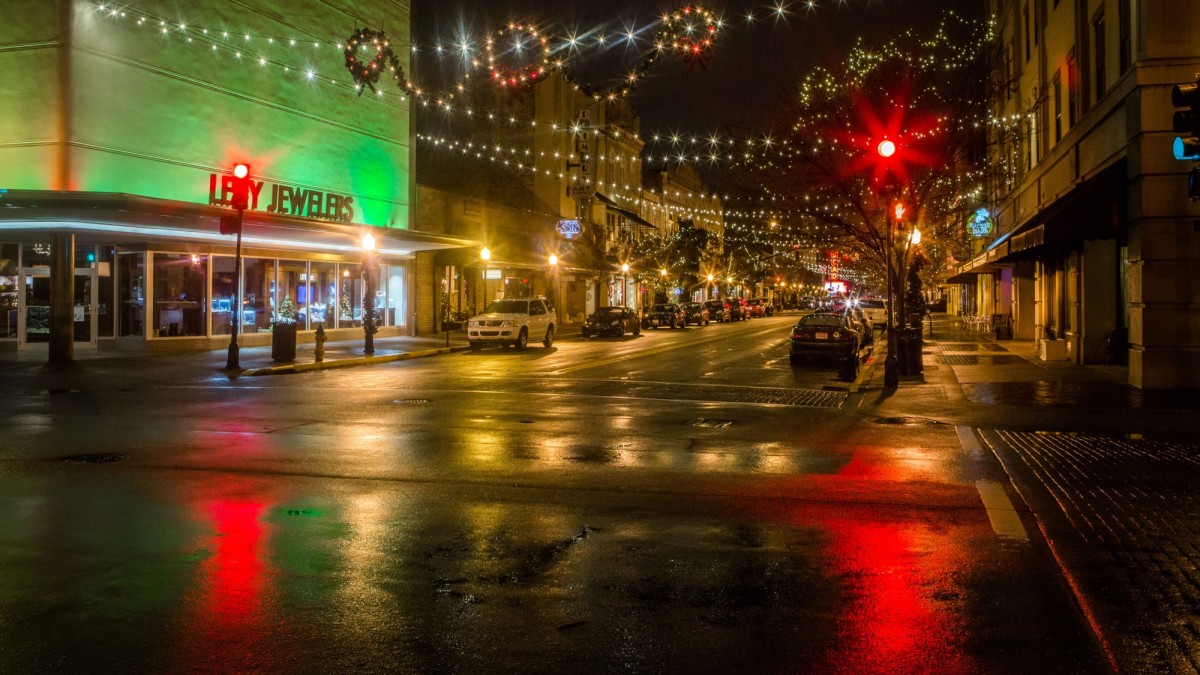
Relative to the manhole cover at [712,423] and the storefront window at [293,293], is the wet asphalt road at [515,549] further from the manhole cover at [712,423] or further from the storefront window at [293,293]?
the storefront window at [293,293]

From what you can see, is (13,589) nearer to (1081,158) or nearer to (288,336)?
(288,336)

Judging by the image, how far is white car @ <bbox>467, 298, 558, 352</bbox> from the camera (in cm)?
3300

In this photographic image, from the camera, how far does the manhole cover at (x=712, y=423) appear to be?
46.1ft

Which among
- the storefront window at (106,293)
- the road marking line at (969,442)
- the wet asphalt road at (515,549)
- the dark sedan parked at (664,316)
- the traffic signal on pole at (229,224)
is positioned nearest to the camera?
the wet asphalt road at (515,549)

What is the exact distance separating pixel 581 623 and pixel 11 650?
2.91 metres

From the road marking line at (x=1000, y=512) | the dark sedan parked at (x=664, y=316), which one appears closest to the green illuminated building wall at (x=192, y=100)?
the dark sedan parked at (x=664, y=316)

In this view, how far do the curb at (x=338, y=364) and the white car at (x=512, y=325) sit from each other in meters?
1.30

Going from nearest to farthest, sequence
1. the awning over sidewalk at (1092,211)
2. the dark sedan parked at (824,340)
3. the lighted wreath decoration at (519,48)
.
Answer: the awning over sidewalk at (1092,211) < the lighted wreath decoration at (519,48) < the dark sedan parked at (824,340)

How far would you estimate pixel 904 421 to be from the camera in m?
15.1

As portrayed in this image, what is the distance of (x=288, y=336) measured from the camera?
82.9 feet

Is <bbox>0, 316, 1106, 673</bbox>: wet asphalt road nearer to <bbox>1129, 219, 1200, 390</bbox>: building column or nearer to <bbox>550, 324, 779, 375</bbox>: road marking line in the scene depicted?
<bbox>1129, 219, 1200, 390</bbox>: building column

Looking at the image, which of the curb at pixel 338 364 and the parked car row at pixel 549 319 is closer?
the curb at pixel 338 364

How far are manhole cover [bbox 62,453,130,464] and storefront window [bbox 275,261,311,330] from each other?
22417mm

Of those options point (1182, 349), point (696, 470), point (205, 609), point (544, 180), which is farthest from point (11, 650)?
point (544, 180)
